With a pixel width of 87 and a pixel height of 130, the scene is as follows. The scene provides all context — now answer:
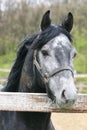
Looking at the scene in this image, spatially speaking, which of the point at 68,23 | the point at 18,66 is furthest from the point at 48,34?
the point at 18,66

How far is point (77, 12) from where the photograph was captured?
87.9 ft

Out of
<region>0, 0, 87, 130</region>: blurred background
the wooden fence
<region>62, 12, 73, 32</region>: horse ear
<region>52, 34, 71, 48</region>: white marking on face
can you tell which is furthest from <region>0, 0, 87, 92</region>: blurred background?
the wooden fence

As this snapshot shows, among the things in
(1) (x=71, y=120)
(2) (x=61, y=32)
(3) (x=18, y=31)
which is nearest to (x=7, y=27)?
(3) (x=18, y=31)

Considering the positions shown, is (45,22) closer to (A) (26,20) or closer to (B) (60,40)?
(B) (60,40)

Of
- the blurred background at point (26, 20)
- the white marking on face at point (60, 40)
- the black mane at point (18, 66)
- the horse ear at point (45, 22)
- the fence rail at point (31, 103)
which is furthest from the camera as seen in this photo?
the blurred background at point (26, 20)

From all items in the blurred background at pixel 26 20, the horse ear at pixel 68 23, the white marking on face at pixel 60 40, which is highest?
the horse ear at pixel 68 23

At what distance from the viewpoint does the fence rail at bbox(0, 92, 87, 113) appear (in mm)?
2910

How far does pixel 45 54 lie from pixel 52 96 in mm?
402

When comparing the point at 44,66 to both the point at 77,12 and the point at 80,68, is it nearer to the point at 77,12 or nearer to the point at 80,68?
the point at 80,68

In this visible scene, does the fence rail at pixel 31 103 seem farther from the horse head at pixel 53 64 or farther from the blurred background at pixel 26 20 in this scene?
the blurred background at pixel 26 20

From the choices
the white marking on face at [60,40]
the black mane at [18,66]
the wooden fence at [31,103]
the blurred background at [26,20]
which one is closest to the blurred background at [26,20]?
the blurred background at [26,20]

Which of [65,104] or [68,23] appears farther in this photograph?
[68,23]

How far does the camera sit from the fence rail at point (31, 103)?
9.55ft

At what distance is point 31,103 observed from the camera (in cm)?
294
